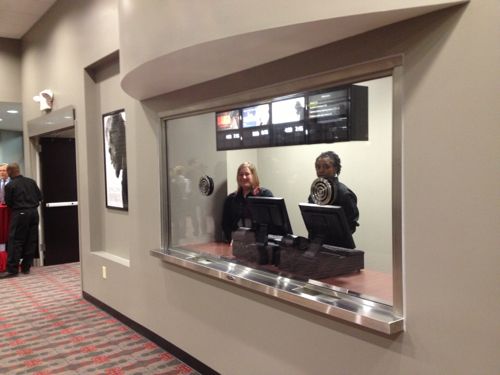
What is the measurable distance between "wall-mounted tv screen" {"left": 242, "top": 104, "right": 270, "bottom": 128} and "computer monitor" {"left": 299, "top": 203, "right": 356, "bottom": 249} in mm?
620

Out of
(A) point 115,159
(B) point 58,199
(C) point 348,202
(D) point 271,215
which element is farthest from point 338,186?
(B) point 58,199

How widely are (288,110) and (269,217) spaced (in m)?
0.77

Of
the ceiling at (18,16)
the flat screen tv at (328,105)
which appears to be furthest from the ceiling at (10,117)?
the flat screen tv at (328,105)

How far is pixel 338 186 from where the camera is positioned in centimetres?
272

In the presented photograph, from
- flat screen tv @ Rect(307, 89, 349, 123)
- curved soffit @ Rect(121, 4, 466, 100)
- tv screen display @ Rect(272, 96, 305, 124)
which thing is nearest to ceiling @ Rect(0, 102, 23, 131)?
curved soffit @ Rect(121, 4, 466, 100)

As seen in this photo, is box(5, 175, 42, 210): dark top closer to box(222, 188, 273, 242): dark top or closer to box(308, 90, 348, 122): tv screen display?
box(222, 188, 273, 242): dark top

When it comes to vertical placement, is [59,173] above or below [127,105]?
below

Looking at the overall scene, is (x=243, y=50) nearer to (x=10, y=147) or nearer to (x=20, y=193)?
(x=20, y=193)

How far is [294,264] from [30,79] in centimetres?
578

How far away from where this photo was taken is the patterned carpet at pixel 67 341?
11.4 feet

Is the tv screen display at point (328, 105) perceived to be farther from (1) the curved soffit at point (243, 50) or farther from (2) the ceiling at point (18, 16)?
(2) the ceiling at point (18, 16)

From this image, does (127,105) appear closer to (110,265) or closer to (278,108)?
(110,265)

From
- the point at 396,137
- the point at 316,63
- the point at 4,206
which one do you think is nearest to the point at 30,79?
the point at 4,206

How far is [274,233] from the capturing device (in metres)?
3.07
